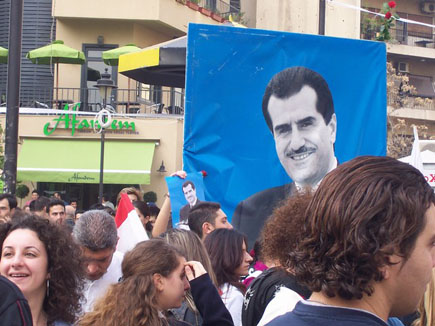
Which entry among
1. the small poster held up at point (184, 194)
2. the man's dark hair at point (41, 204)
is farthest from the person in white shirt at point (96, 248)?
the man's dark hair at point (41, 204)

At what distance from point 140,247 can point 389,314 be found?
1.99m

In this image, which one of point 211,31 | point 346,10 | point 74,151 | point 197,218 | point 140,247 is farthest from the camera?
point 346,10

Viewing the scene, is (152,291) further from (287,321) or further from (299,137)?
(299,137)

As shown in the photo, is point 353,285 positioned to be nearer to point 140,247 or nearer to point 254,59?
point 140,247

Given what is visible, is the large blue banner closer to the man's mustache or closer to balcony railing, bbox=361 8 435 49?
the man's mustache

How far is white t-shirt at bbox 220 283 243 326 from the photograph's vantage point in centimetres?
464

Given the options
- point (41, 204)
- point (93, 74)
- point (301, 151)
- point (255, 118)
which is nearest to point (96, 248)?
point (255, 118)

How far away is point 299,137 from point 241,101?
54cm

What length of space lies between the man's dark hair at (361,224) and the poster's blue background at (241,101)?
4.30 m

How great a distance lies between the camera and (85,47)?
2836 cm

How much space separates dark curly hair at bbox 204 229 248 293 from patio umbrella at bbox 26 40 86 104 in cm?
2090

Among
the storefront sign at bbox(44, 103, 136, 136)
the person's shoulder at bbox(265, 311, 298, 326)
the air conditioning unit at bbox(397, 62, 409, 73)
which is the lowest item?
the person's shoulder at bbox(265, 311, 298, 326)

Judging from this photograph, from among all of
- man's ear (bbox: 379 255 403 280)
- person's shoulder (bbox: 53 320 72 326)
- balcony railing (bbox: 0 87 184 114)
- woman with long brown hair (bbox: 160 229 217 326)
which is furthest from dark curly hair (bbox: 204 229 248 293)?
balcony railing (bbox: 0 87 184 114)

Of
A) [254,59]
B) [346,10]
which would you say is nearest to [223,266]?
[254,59]
